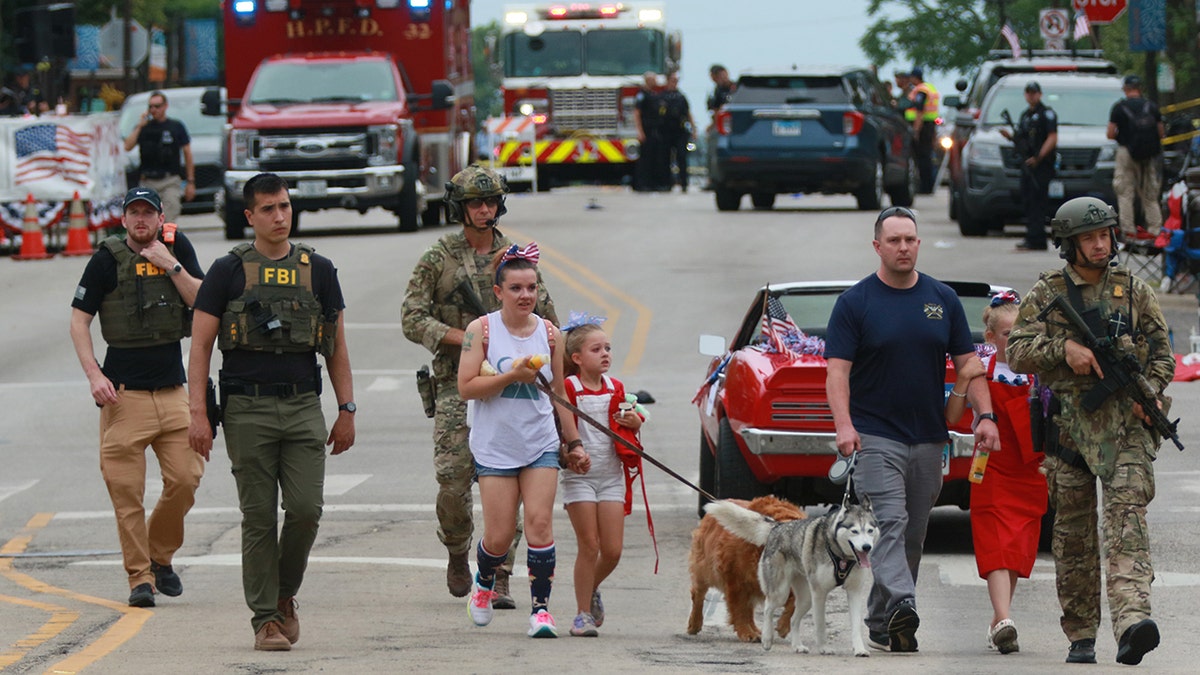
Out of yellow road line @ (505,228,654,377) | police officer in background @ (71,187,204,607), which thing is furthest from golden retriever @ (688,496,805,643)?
yellow road line @ (505,228,654,377)

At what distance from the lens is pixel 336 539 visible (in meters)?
12.5

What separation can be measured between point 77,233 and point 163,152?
210 cm

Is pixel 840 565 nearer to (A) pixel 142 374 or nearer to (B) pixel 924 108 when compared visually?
(A) pixel 142 374

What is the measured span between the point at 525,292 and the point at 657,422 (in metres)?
8.11

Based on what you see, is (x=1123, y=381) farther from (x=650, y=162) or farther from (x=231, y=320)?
(x=650, y=162)

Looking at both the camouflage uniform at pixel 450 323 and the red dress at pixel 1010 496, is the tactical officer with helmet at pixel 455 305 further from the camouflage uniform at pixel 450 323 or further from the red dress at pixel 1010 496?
the red dress at pixel 1010 496

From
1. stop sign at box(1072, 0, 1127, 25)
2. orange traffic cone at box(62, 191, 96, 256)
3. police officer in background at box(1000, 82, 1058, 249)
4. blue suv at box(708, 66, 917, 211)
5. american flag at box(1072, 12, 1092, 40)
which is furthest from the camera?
american flag at box(1072, 12, 1092, 40)

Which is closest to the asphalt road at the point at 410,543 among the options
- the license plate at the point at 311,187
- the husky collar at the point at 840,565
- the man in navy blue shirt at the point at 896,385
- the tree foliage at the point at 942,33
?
the husky collar at the point at 840,565

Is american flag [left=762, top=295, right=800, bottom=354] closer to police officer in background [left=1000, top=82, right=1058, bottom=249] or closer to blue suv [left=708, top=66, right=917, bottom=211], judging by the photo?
police officer in background [left=1000, top=82, right=1058, bottom=249]

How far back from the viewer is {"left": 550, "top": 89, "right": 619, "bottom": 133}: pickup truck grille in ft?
139

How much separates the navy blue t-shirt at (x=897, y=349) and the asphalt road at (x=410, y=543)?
0.91 m

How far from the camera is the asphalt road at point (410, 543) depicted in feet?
28.3

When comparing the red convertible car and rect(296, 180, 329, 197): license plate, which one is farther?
rect(296, 180, 329, 197): license plate

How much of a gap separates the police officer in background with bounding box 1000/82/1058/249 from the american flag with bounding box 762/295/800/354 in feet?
48.5
